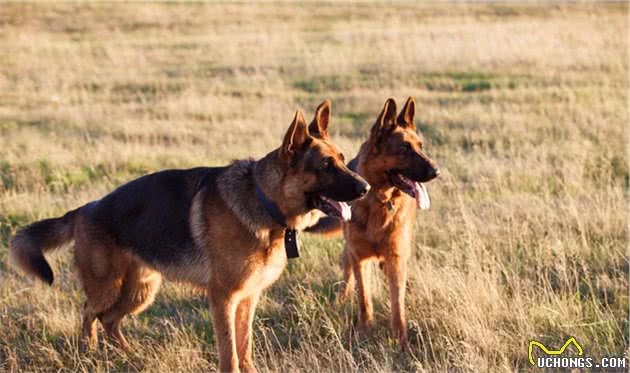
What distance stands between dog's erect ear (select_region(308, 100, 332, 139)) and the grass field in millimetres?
1389

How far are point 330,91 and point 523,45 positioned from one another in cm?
733

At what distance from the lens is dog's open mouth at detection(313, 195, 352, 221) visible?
432 cm

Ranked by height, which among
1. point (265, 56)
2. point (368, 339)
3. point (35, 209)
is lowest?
point (368, 339)

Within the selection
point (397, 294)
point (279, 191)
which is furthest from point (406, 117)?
point (279, 191)

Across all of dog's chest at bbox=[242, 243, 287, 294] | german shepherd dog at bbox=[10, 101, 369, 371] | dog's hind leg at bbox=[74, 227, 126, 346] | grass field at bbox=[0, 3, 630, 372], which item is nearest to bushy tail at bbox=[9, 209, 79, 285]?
german shepherd dog at bbox=[10, 101, 369, 371]

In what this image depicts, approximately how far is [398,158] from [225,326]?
1.81 meters

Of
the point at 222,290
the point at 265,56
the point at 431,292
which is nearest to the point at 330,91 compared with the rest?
the point at 265,56

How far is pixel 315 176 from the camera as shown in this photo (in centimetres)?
425

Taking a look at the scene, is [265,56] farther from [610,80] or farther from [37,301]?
[37,301]

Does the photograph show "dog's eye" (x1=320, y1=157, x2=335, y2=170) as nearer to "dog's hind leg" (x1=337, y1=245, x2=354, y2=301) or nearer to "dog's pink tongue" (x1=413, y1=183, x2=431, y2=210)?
"dog's pink tongue" (x1=413, y1=183, x2=431, y2=210)

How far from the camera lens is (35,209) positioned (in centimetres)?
769

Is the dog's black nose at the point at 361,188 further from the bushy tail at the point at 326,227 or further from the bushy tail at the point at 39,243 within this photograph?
the bushy tail at the point at 39,243
